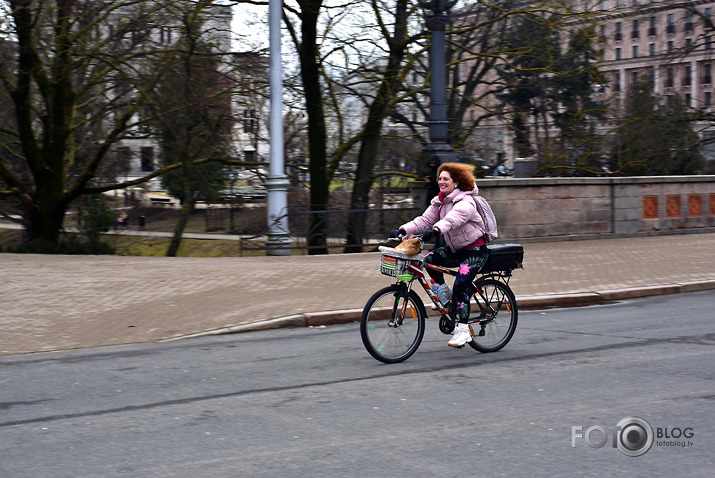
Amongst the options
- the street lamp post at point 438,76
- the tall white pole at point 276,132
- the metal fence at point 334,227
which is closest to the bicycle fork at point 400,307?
the street lamp post at point 438,76

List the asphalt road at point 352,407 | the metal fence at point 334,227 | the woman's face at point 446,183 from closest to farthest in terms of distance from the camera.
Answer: the asphalt road at point 352,407 → the woman's face at point 446,183 → the metal fence at point 334,227

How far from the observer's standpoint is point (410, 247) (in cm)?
682

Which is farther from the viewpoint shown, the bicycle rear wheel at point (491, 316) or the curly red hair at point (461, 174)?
the bicycle rear wheel at point (491, 316)

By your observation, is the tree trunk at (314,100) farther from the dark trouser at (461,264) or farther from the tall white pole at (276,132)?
the dark trouser at (461,264)

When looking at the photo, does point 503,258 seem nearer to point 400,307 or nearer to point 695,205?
point 400,307

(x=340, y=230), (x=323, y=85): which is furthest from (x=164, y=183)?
(x=340, y=230)

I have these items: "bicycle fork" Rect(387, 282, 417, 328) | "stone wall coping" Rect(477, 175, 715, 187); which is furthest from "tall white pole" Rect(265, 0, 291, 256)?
"bicycle fork" Rect(387, 282, 417, 328)

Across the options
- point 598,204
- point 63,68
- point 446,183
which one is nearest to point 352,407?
point 446,183

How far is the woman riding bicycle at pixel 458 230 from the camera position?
689cm

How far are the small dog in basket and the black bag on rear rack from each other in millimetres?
751

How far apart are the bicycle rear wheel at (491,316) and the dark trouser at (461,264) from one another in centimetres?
15

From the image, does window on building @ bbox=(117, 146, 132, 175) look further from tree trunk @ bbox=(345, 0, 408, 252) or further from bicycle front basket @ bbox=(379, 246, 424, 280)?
bicycle front basket @ bbox=(379, 246, 424, 280)

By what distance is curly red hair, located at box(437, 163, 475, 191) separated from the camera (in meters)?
6.98

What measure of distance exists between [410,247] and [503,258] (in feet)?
3.25
